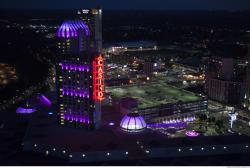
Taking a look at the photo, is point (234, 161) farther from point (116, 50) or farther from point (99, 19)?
point (116, 50)

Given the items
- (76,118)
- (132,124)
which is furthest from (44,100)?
(132,124)

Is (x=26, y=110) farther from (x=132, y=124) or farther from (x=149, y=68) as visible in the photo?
(x=149, y=68)

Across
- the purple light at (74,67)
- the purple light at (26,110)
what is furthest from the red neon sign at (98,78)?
the purple light at (26,110)

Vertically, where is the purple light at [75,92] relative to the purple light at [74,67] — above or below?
below

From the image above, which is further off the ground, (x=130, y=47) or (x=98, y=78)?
(x=98, y=78)

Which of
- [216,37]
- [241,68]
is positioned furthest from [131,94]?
[216,37]

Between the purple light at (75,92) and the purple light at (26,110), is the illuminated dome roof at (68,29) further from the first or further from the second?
the purple light at (26,110)
